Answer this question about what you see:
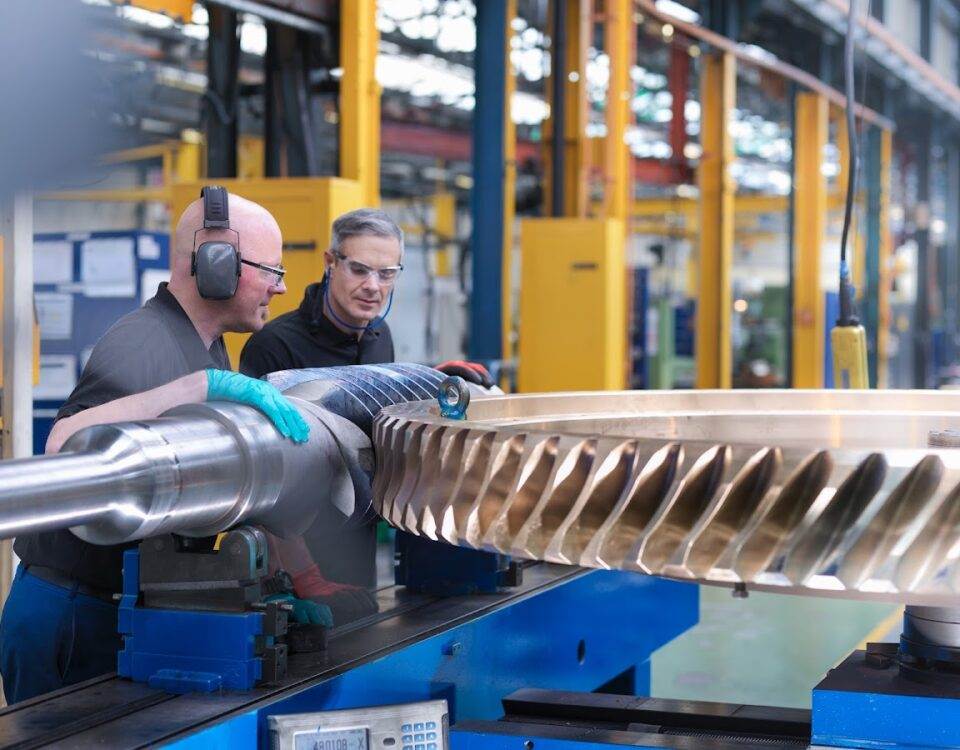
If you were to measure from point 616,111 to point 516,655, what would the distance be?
17.5ft

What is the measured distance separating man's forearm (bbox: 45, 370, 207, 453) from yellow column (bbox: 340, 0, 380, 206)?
11.4ft

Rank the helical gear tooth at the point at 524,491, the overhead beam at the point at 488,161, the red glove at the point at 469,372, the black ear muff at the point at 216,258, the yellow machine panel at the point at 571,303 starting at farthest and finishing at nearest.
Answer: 1. the yellow machine panel at the point at 571,303
2. the overhead beam at the point at 488,161
3. the red glove at the point at 469,372
4. the black ear muff at the point at 216,258
5. the helical gear tooth at the point at 524,491

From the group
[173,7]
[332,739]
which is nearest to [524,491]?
[332,739]

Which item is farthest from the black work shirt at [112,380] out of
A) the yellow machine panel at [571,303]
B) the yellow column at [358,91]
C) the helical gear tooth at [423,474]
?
the yellow machine panel at [571,303]

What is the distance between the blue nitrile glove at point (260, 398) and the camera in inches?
47.2

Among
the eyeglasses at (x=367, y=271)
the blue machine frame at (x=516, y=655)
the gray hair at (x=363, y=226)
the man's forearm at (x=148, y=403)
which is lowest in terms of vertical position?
the blue machine frame at (x=516, y=655)

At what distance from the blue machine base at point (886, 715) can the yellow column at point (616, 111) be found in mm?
5661

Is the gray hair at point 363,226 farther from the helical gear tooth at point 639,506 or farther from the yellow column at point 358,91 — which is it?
the yellow column at point 358,91

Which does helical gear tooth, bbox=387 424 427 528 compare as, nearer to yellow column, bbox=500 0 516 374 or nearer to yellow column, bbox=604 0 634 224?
yellow column, bbox=500 0 516 374

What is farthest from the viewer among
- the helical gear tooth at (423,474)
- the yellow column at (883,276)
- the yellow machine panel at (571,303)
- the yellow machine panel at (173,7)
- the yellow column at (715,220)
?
the yellow column at (883,276)

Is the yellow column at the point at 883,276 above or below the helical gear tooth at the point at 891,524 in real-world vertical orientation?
above

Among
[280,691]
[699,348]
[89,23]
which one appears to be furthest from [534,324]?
[89,23]

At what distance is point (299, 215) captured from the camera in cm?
451

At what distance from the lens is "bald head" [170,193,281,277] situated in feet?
5.78
